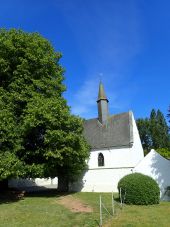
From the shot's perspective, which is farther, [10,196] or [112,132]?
[112,132]

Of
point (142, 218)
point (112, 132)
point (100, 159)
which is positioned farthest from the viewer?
point (112, 132)

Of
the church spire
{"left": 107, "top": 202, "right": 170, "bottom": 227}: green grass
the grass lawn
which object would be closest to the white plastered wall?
the church spire

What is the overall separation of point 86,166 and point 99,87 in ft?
36.4

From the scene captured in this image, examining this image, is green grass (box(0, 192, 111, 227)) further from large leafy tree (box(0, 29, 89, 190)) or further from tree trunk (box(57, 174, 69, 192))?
tree trunk (box(57, 174, 69, 192))

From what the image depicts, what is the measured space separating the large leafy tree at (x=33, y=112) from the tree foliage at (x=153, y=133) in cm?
4055

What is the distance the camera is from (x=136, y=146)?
35.5 m

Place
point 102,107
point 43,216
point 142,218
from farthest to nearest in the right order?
point 102,107 → point 43,216 → point 142,218

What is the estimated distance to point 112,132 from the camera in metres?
36.1

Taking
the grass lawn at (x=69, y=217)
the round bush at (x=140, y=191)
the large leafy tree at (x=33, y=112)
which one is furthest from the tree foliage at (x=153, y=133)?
the grass lawn at (x=69, y=217)

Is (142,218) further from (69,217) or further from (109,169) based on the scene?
(109,169)

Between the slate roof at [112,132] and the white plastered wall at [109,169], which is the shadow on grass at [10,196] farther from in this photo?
the slate roof at [112,132]

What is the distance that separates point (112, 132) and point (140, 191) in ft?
45.3

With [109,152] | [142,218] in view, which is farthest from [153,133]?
[142,218]

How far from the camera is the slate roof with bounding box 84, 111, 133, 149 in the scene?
113 ft
